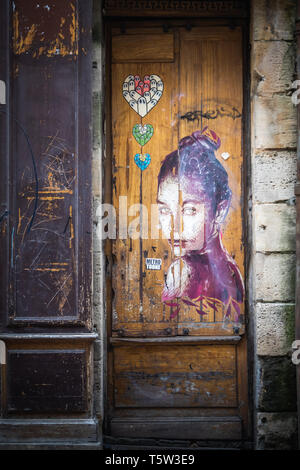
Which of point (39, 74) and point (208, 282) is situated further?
point (208, 282)

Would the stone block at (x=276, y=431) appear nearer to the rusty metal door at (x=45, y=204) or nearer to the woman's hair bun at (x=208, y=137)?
the rusty metal door at (x=45, y=204)

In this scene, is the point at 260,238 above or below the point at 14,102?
below

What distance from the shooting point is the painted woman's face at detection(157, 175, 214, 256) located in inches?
131

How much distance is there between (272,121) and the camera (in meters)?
3.17

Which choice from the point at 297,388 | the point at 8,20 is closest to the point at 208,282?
the point at 297,388

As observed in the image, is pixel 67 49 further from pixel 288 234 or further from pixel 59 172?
pixel 288 234

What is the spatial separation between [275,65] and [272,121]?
422mm

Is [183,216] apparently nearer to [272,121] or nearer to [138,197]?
[138,197]

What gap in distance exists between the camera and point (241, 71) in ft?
10.9

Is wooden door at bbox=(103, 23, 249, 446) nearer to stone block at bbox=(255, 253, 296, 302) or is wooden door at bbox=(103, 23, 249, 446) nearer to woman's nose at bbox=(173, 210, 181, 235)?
woman's nose at bbox=(173, 210, 181, 235)

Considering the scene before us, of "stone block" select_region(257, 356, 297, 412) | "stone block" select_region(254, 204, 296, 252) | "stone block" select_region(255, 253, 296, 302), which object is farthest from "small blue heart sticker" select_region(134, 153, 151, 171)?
"stone block" select_region(257, 356, 297, 412)

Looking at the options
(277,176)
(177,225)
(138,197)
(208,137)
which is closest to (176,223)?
(177,225)

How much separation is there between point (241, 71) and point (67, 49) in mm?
1357

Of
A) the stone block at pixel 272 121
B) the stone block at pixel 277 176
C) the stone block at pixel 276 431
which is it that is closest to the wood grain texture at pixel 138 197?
the stone block at pixel 272 121
